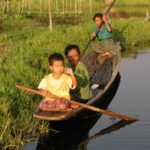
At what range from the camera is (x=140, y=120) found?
622 cm

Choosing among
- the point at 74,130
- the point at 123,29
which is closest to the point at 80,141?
the point at 74,130

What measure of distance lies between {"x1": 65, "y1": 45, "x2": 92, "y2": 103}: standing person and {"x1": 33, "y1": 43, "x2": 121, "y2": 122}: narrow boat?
174 mm

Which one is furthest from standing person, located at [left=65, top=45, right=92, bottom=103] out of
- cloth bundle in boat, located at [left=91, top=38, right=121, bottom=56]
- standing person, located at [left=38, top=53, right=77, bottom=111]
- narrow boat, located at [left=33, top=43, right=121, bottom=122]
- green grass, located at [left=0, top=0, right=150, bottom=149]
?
cloth bundle in boat, located at [left=91, top=38, right=121, bottom=56]

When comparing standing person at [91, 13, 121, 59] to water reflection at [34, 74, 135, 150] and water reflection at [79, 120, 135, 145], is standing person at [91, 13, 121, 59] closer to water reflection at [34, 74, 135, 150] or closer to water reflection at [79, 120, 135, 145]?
water reflection at [34, 74, 135, 150]

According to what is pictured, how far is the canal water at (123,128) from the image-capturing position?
5.24m

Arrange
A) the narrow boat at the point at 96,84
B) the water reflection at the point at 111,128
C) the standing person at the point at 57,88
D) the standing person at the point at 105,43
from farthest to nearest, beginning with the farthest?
1. the standing person at the point at 105,43
2. the water reflection at the point at 111,128
3. the standing person at the point at 57,88
4. the narrow boat at the point at 96,84

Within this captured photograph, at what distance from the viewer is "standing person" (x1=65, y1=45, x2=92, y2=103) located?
5.61 meters

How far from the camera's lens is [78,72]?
5.71m

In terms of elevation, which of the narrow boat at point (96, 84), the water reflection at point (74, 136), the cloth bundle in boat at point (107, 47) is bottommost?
the water reflection at point (74, 136)

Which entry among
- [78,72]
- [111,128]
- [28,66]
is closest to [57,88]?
[78,72]

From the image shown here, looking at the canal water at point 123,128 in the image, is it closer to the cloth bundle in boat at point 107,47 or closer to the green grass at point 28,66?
the green grass at point 28,66

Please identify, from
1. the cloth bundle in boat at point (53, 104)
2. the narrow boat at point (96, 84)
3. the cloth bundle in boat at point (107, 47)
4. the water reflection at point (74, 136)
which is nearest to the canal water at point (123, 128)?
the water reflection at point (74, 136)

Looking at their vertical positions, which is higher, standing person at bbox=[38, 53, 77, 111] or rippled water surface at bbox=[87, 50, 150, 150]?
standing person at bbox=[38, 53, 77, 111]

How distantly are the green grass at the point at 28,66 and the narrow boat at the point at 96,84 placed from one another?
41cm
